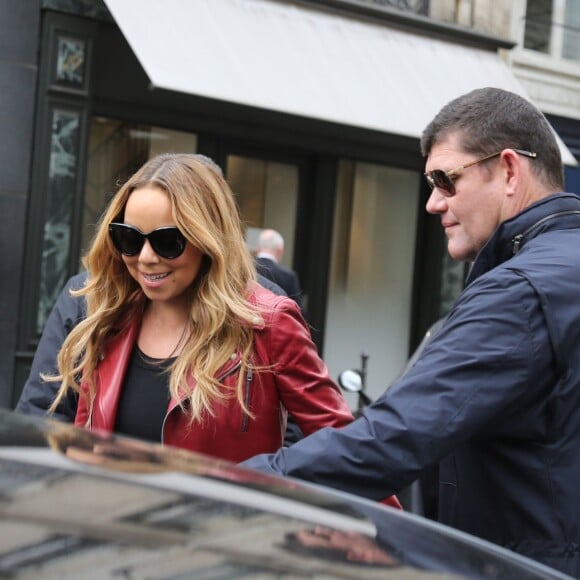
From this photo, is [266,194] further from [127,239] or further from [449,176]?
[449,176]

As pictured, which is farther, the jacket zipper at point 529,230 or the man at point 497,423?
the jacket zipper at point 529,230

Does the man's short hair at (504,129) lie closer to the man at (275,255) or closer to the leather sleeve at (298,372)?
the leather sleeve at (298,372)

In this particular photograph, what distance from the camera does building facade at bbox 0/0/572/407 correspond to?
316 inches

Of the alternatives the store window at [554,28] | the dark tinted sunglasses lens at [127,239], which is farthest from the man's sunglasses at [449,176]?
the store window at [554,28]

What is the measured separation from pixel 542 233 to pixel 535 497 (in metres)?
0.58

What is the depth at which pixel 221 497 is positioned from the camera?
1.41m

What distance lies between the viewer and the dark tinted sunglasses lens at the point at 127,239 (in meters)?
2.79

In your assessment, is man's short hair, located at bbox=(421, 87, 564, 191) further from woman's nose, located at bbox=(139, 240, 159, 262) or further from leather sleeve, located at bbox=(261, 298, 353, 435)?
woman's nose, located at bbox=(139, 240, 159, 262)

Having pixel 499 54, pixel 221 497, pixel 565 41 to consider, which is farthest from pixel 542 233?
pixel 565 41

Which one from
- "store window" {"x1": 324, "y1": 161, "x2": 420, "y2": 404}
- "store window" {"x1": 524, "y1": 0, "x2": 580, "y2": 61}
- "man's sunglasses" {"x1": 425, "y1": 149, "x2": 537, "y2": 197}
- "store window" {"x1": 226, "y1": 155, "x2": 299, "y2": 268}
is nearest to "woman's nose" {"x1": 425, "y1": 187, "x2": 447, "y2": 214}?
"man's sunglasses" {"x1": 425, "y1": 149, "x2": 537, "y2": 197}

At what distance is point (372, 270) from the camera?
35.4ft

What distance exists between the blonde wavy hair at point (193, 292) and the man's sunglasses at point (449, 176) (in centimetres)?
63

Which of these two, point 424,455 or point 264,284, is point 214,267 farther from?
point 424,455

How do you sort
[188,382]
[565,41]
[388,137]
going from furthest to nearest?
[565,41], [388,137], [188,382]
